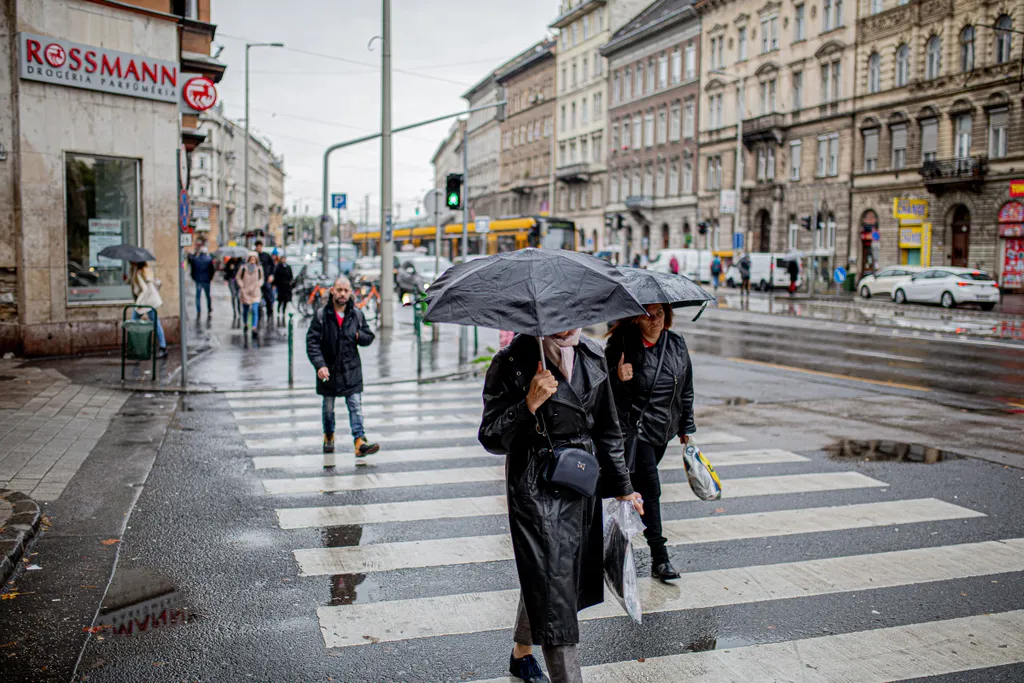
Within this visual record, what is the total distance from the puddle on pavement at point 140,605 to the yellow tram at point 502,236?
28.9m

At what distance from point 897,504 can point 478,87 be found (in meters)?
108

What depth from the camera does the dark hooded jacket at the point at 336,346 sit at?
930cm

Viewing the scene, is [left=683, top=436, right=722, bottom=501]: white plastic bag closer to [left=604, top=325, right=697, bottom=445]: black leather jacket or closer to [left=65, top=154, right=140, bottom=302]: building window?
[left=604, top=325, right=697, bottom=445]: black leather jacket

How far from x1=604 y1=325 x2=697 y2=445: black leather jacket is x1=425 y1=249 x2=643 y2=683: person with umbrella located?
1.66m

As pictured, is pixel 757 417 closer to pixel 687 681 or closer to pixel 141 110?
pixel 687 681

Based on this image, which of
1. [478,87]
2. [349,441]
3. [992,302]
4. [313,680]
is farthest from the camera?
[478,87]

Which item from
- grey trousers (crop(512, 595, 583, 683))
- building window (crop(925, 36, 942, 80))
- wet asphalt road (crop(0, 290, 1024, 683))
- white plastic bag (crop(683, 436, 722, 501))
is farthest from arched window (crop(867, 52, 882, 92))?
grey trousers (crop(512, 595, 583, 683))

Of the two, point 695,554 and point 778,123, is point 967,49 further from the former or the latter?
point 695,554

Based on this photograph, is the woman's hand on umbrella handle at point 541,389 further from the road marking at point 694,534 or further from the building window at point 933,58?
the building window at point 933,58

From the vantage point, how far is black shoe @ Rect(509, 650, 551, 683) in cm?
457

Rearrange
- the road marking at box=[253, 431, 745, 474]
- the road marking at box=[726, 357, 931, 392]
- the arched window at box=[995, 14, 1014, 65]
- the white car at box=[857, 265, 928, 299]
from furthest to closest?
1. the arched window at box=[995, 14, 1014, 65]
2. the white car at box=[857, 265, 928, 299]
3. the road marking at box=[726, 357, 931, 392]
4. the road marking at box=[253, 431, 745, 474]

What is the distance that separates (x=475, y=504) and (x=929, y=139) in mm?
45727

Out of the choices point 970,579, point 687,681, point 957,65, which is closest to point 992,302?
point 957,65

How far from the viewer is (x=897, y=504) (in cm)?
784
